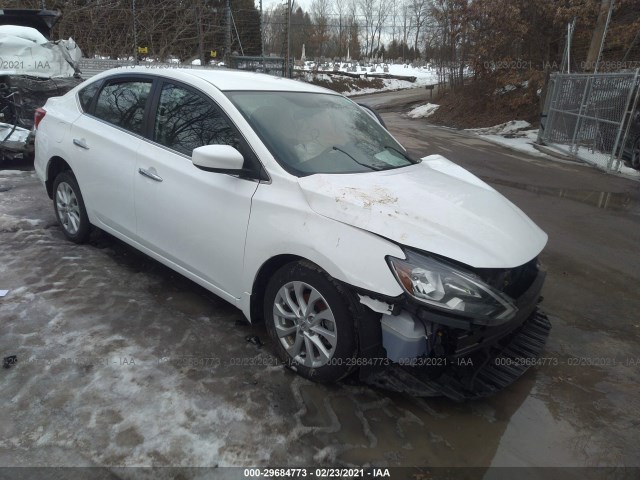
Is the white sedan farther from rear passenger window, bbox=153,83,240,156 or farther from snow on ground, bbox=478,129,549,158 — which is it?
snow on ground, bbox=478,129,549,158

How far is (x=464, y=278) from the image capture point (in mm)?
2400

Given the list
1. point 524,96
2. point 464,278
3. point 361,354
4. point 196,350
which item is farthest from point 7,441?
point 524,96

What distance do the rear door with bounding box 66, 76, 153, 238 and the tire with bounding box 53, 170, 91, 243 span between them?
0.16 m

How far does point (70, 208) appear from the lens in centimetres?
455

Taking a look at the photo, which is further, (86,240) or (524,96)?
(524,96)

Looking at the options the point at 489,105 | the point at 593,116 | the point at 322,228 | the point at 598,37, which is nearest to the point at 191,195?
the point at 322,228

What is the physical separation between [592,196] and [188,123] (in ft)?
23.4

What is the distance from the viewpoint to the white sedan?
2.45 meters

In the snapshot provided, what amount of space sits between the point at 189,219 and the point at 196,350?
867mm

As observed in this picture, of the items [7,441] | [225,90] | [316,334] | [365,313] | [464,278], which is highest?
[225,90]

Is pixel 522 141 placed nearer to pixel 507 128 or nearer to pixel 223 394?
pixel 507 128

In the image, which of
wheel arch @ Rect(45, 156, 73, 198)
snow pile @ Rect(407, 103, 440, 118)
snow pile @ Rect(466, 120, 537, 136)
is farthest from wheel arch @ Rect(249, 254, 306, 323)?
snow pile @ Rect(407, 103, 440, 118)

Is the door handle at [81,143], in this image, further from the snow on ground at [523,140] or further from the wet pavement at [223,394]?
the snow on ground at [523,140]

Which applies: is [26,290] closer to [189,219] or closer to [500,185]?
[189,219]
